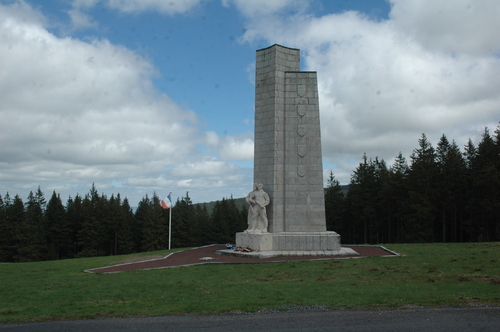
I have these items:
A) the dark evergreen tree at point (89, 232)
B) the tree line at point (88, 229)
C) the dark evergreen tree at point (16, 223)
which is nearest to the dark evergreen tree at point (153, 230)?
the tree line at point (88, 229)

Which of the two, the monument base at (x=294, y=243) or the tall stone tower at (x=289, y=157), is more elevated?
the tall stone tower at (x=289, y=157)

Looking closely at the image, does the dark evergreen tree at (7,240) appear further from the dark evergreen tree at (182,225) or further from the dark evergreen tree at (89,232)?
the dark evergreen tree at (182,225)

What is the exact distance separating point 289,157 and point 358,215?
1225 inches

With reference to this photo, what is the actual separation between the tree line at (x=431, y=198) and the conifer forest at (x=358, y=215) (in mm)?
95

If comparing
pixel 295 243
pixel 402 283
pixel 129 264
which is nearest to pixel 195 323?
pixel 402 283

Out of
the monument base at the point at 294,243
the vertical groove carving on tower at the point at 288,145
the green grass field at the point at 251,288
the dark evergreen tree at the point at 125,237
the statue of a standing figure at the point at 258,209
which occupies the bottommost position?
the dark evergreen tree at the point at 125,237

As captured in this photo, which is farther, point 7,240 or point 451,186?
point 7,240

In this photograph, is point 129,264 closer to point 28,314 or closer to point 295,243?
point 295,243

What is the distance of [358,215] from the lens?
154ft

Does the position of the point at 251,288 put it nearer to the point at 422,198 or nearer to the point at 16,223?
the point at 422,198

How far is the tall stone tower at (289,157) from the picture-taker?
702 inches

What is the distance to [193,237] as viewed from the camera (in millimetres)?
61406

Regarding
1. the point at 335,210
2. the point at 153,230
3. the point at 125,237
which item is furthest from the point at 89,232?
the point at 335,210

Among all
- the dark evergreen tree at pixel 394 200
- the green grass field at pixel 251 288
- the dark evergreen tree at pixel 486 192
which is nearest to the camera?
the green grass field at pixel 251 288
